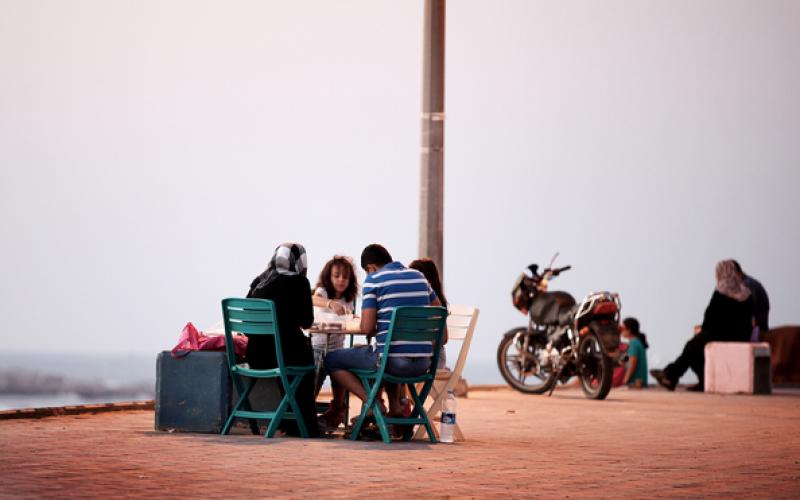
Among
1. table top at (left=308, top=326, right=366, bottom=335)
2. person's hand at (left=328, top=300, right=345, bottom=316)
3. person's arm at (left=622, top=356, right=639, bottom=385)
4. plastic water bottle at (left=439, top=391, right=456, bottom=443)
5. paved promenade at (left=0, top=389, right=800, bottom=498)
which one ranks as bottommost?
paved promenade at (left=0, top=389, right=800, bottom=498)

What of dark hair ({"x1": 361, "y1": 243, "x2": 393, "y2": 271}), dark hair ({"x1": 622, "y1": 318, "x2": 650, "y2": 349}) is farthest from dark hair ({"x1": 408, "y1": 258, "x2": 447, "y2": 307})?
dark hair ({"x1": 622, "y1": 318, "x2": 650, "y2": 349})

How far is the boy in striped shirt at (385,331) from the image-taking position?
10867 millimetres

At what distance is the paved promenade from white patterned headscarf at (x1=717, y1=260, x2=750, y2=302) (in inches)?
251

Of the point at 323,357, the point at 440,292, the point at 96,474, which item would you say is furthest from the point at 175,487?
the point at 440,292

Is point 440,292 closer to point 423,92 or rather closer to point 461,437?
point 461,437

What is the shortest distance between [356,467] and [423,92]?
9.20 metres

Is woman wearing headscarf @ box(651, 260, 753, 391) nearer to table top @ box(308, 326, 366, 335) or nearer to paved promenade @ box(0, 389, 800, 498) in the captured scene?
paved promenade @ box(0, 389, 800, 498)

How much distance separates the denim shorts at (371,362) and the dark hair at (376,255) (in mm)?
701

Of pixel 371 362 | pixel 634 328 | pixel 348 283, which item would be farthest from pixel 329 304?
pixel 634 328

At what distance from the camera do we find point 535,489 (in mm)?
7977

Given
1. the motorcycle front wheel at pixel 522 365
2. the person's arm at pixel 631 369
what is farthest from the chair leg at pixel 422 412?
the person's arm at pixel 631 369

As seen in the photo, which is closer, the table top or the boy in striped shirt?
the boy in striped shirt

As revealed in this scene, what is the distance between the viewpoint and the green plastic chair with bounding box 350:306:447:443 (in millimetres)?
10719

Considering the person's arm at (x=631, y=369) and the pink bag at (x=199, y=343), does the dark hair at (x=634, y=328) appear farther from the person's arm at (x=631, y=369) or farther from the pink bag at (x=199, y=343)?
the pink bag at (x=199, y=343)
